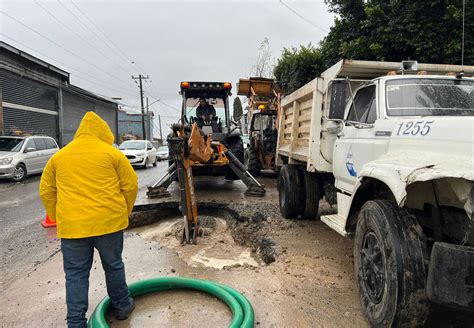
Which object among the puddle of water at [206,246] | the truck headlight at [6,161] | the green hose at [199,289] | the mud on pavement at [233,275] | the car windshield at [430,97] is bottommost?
Result: the puddle of water at [206,246]

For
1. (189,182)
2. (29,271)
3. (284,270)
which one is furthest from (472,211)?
(29,271)

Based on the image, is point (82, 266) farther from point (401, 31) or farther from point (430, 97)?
point (401, 31)

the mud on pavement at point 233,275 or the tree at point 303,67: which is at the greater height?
the tree at point 303,67

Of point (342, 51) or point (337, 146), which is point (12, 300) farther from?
point (342, 51)

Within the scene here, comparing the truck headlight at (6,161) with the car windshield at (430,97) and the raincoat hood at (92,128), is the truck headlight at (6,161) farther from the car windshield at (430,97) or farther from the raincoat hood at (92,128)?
the car windshield at (430,97)

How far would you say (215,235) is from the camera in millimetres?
6242

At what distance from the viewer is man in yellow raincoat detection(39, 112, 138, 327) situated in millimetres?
2959

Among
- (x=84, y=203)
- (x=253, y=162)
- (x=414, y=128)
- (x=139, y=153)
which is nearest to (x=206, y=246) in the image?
(x=84, y=203)

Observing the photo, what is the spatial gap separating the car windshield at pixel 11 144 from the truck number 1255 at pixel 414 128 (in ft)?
42.2

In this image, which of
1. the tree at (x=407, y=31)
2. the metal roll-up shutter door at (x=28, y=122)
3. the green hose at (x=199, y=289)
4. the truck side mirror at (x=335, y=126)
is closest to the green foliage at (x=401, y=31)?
the tree at (x=407, y=31)

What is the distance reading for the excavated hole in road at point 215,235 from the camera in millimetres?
5055

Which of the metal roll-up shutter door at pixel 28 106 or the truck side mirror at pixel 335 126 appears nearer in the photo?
the truck side mirror at pixel 335 126

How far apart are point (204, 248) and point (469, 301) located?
3.84 meters

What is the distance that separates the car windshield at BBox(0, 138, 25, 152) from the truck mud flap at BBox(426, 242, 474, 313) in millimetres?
13501
